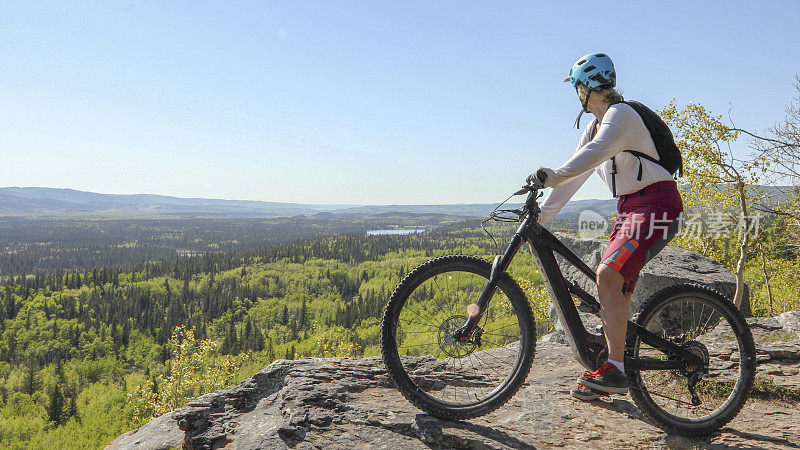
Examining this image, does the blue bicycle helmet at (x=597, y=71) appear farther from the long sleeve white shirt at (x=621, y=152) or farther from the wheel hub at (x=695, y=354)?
the wheel hub at (x=695, y=354)

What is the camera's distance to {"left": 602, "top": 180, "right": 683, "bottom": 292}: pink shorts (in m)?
3.96

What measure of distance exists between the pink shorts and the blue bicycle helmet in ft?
3.49

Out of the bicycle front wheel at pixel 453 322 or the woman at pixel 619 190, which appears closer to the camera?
the woman at pixel 619 190

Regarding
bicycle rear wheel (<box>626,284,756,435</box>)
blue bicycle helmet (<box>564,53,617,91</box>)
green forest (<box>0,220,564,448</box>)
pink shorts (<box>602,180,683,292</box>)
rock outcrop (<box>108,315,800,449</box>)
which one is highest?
blue bicycle helmet (<box>564,53,617,91</box>)

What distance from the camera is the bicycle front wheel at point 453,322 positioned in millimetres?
4070

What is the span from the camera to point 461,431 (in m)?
3.96

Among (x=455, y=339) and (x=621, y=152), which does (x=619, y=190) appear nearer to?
(x=621, y=152)

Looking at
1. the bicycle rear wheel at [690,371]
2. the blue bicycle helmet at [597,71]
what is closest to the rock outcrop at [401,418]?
the bicycle rear wheel at [690,371]

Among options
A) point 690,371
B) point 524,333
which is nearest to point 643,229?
point 524,333

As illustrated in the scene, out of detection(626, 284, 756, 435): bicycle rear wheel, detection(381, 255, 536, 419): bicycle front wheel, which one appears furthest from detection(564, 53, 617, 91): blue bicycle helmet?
detection(626, 284, 756, 435): bicycle rear wheel

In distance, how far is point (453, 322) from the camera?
4.16m

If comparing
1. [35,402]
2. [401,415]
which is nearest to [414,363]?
[401,415]

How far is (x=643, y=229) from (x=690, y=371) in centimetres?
169

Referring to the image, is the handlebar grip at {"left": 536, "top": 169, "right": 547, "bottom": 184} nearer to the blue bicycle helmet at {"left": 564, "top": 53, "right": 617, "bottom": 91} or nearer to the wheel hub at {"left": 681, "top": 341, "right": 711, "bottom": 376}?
the blue bicycle helmet at {"left": 564, "top": 53, "right": 617, "bottom": 91}
